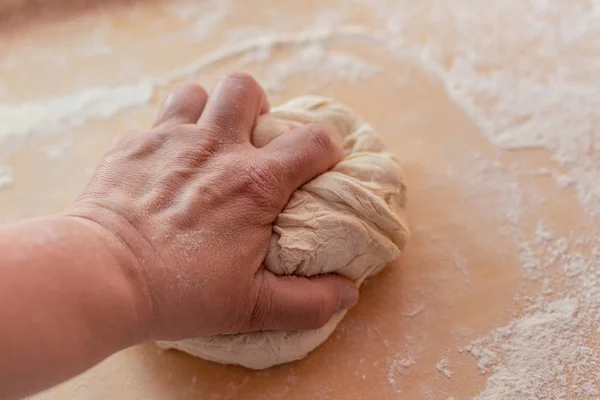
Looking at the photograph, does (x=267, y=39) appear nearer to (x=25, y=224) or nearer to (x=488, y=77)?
(x=488, y=77)

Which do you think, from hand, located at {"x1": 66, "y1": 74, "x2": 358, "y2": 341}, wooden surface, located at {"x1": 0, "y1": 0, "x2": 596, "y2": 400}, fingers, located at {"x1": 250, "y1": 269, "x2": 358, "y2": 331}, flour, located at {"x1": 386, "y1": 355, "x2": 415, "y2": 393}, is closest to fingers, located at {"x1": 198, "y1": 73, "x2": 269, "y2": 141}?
hand, located at {"x1": 66, "y1": 74, "x2": 358, "y2": 341}

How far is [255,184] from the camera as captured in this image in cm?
110

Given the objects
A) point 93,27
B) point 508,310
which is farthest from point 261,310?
point 93,27

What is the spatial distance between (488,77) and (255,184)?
89 cm

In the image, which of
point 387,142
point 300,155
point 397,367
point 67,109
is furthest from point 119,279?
point 67,109

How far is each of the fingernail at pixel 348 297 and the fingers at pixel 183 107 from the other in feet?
1.60

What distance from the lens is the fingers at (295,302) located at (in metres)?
1.06

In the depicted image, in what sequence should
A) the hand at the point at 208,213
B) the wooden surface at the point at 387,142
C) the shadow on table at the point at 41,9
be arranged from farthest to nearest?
the shadow on table at the point at 41,9, the wooden surface at the point at 387,142, the hand at the point at 208,213

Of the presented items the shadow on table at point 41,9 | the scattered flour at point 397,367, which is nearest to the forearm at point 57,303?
the scattered flour at point 397,367

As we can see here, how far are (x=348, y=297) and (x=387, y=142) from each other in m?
0.54

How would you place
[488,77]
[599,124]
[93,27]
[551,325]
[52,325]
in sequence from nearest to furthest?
1. [52,325]
2. [551,325]
3. [599,124]
4. [488,77]
5. [93,27]

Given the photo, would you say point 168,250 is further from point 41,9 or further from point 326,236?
point 41,9

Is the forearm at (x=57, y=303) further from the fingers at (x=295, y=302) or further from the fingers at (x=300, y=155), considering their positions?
the fingers at (x=300, y=155)

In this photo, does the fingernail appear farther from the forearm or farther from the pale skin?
the forearm
